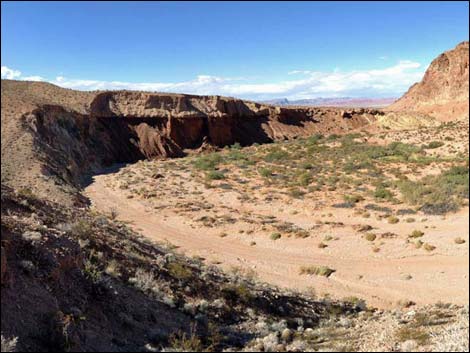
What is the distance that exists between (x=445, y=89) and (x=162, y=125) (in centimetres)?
5067

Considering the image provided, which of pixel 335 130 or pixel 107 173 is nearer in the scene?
pixel 107 173

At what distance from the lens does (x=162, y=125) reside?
48.7 m

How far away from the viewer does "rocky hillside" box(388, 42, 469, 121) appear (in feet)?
206

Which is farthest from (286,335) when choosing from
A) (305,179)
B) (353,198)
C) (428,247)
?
(305,179)

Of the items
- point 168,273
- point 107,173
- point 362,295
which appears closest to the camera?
point 168,273

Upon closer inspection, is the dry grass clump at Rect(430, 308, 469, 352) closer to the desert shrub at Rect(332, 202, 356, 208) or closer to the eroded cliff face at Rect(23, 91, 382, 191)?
the desert shrub at Rect(332, 202, 356, 208)

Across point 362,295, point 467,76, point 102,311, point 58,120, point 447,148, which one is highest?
point 467,76

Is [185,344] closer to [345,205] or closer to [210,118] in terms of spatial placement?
[345,205]

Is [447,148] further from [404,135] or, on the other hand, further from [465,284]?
[465,284]

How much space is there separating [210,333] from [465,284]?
9107 millimetres

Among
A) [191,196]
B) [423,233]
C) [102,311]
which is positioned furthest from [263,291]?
[191,196]

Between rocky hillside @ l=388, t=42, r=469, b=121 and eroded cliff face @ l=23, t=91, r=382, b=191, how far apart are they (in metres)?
11.5

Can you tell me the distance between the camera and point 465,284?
12.6 m

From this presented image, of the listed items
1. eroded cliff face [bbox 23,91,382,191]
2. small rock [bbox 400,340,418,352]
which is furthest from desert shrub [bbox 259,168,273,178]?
small rock [bbox 400,340,418,352]
